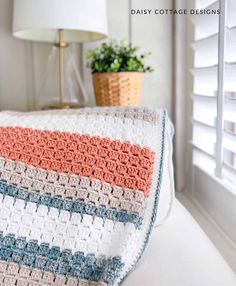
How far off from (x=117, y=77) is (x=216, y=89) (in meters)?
0.29

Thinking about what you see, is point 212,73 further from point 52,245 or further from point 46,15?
point 52,245

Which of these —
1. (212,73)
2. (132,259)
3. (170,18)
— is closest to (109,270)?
(132,259)

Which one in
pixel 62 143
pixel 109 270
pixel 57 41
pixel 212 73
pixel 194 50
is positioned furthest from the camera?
pixel 57 41

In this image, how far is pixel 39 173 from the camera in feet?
1.93

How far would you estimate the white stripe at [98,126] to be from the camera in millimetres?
646

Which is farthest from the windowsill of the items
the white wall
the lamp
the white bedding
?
the lamp

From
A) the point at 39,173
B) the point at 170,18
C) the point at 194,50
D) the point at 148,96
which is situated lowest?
the point at 39,173

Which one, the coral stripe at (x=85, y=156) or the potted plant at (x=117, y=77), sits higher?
the potted plant at (x=117, y=77)

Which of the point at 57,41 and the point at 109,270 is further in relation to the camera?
the point at 57,41

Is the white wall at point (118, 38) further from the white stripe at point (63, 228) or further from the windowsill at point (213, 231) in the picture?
the white stripe at point (63, 228)

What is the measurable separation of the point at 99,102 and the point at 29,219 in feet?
2.13

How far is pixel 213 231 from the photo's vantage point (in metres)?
0.88

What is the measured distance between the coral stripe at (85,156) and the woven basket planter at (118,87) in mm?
477

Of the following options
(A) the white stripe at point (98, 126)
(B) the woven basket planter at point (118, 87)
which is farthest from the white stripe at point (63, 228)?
(B) the woven basket planter at point (118, 87)
